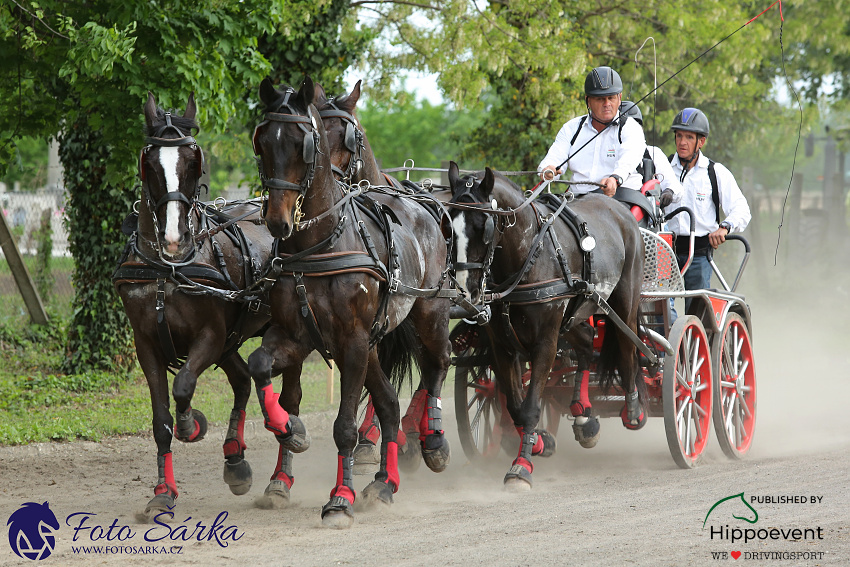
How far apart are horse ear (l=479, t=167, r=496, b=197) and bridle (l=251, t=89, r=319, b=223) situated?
150 centimetres

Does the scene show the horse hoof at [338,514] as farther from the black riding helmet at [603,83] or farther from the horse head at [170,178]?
the black riding helmet at [603,83]

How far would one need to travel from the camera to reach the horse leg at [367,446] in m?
6.53

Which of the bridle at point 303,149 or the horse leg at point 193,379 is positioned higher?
the bridle at point 303,149

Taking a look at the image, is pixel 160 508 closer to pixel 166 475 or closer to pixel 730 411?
pixel 166 475

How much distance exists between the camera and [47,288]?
1308cm

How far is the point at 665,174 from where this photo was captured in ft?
26.7

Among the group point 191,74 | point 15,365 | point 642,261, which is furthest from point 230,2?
point 15,365

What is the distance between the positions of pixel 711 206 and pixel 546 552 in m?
4.88

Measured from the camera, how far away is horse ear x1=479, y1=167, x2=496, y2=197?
6.05 metres

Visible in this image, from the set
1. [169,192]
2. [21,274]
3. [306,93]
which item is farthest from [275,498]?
[21,274]

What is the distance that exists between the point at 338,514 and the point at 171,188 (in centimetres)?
201

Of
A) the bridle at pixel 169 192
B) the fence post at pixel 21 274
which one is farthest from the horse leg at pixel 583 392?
the fence post at pixel 21 274

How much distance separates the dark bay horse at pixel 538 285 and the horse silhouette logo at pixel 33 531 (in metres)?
2.85

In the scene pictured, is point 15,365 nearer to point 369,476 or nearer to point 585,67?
point 369,476
